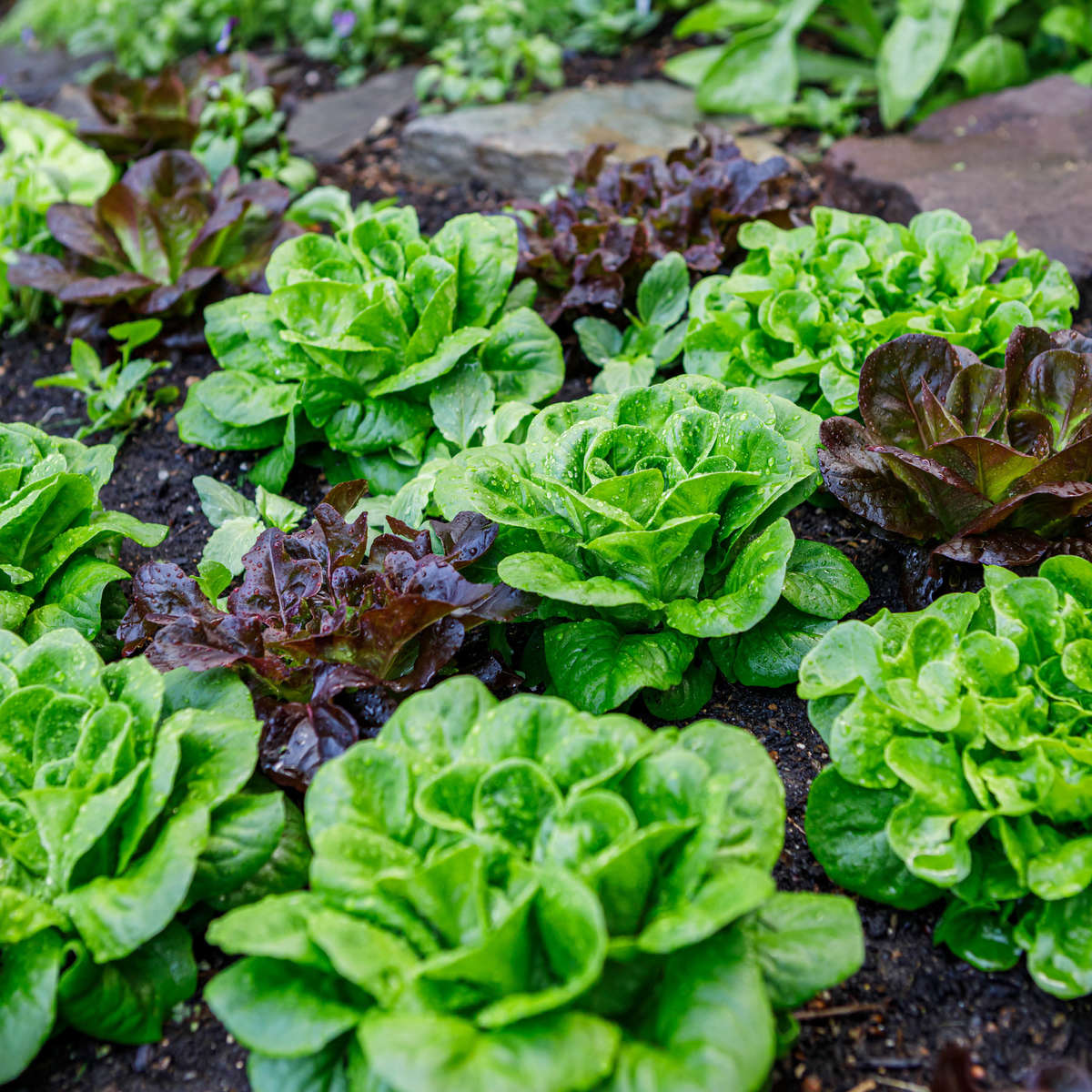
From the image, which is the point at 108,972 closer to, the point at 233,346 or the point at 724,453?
the point at 724,453

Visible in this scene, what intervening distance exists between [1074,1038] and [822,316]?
84.4 inches

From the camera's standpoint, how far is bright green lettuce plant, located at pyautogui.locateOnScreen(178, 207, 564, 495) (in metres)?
3.19

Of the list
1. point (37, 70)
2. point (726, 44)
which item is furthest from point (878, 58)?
point (37, 70)

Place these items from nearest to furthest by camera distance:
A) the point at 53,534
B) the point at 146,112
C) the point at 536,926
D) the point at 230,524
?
the point at 536,926 → the point at 53,534 → the point at 230,524 → the point at 146,112

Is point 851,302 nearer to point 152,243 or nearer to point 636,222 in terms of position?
point 636,222

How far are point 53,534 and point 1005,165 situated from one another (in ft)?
14.1

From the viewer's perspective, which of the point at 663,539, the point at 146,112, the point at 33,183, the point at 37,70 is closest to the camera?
the point at 663,539

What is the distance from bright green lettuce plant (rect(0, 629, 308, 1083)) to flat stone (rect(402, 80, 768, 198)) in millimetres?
3640

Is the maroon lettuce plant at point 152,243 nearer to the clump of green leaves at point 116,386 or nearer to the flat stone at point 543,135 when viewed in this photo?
the clump of green leaves at point 116,386

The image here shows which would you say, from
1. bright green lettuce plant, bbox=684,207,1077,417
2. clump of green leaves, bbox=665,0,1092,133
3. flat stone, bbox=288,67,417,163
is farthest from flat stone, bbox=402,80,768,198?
bright green lettuce plant, bbox=684,207,1077,417

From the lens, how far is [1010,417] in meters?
2.63

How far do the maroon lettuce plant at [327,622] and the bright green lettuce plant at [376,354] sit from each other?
0.70 meters

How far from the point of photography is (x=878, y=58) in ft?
17.8

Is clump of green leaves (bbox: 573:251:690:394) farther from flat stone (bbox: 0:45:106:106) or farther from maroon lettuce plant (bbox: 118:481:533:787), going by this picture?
flat stone (bbox: 0:45:106:106)
